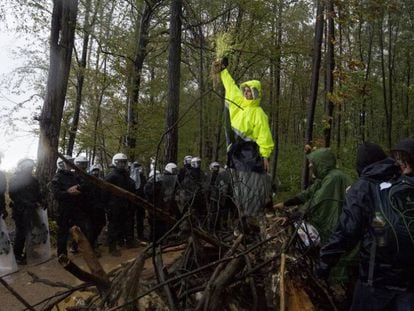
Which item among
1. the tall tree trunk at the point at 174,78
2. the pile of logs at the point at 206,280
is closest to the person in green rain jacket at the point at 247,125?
the pile of logs at the point at 206,280

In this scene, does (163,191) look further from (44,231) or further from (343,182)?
(343,182)

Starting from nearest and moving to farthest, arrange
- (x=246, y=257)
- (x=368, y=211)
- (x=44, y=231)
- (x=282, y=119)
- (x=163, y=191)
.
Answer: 1. (x=368, y=211)
2. (x=246, y=257)
3. (x=44, y=231)
4. (x=163, y=191)
5. (x=282, y=119)

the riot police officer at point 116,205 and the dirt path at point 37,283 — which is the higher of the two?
the riot police officer at point 116,205

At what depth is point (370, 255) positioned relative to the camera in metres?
3.11

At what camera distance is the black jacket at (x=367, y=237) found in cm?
306

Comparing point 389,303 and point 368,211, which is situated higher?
point 368,211

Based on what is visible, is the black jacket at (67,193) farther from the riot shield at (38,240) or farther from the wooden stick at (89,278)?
the wooden stick at (89,278)

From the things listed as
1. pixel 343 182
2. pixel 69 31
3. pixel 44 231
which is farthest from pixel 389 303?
pixel 69 31

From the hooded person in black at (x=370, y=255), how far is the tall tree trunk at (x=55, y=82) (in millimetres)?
9462

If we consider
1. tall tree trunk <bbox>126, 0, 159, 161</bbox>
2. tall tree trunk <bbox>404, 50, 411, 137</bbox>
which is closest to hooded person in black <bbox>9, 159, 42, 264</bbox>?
tall tree trunk <bbox>126, 0, 159, 161</bbox>

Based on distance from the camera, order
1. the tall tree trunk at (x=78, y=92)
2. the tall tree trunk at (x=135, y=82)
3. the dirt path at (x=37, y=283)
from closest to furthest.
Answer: the dirt path at (x=37, y=283) < the tall tree trunk at (x=135, y=82) < the tall tree trunk at (x=78, y=92)

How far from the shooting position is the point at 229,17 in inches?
829

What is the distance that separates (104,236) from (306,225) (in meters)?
8.29

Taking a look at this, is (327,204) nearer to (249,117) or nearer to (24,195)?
(249,117)
